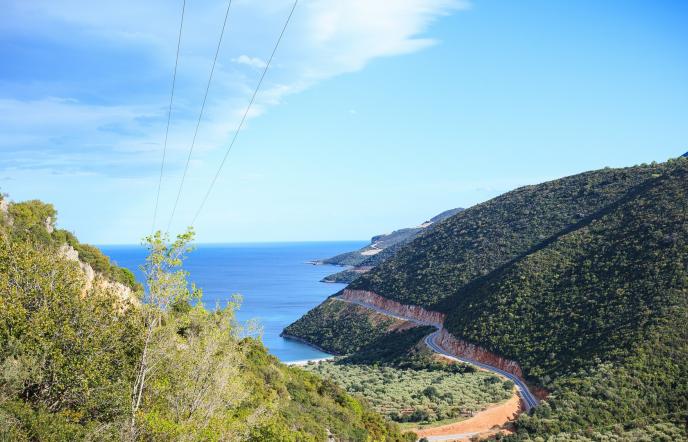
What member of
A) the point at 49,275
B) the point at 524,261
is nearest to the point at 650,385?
the point at 524,261

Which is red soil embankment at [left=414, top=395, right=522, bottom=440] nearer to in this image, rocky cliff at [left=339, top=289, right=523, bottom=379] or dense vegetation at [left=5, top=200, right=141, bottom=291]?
rocky cliff at [left=339, top=289, right=523, bottom=379]

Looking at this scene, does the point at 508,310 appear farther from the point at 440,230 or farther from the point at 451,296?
the point at 440,230

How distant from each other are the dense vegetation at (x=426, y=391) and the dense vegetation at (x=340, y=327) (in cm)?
2166

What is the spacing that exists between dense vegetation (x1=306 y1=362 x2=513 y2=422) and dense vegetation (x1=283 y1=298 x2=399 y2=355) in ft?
71.1

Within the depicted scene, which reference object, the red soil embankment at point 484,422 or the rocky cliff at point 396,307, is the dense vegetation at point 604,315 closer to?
the red soil embankment at point 484,422

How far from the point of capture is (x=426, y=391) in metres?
41.0

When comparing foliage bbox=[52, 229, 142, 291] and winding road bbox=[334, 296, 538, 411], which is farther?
winding road bbox=[334, 296, 538, 411]

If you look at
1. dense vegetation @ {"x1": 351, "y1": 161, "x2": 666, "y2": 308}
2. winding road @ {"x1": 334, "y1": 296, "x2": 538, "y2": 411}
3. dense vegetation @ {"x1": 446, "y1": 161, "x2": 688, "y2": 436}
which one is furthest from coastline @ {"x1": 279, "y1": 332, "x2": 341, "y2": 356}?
dense vegetation @ {"x1": 446, "y1": 161, "x2": 688, "y2": 436}

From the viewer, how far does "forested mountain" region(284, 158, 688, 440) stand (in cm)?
3222

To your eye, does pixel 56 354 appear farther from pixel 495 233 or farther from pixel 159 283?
pixel 495 233

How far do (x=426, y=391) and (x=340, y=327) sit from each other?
41.2m

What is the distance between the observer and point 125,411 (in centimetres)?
1255

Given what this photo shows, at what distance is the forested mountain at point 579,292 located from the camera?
32219 mm

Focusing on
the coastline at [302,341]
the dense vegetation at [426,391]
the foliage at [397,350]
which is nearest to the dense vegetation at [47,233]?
the dense vegetation at [426,391]
